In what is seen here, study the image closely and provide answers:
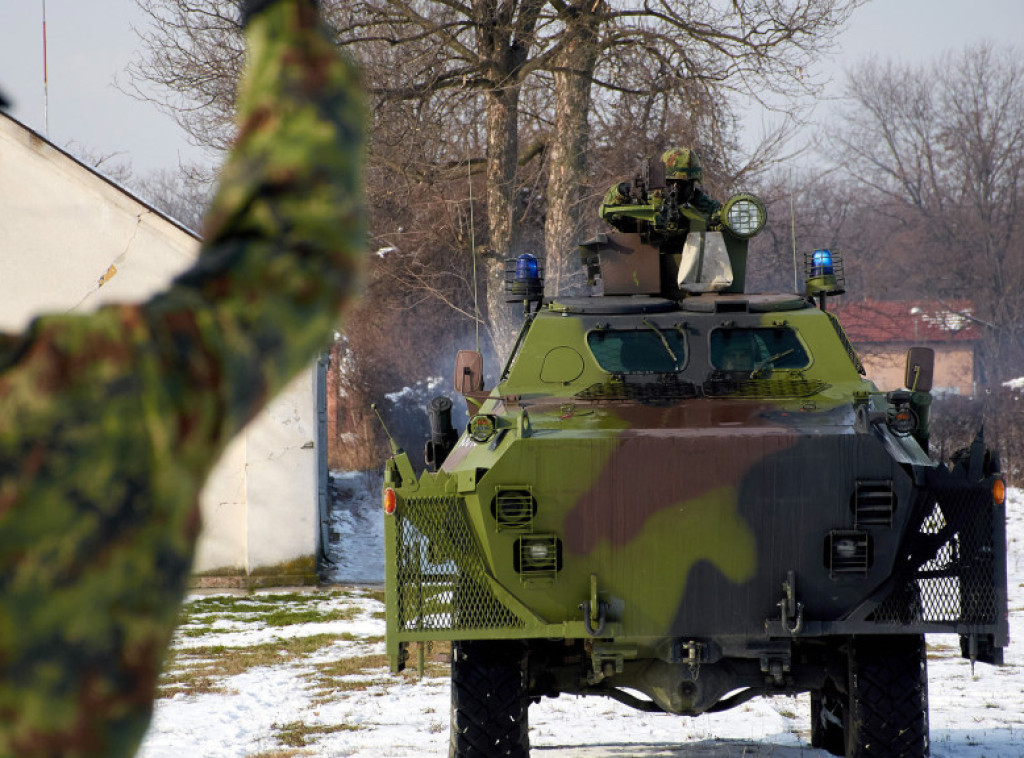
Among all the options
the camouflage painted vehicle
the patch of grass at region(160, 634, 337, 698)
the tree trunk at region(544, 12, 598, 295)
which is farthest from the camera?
the tree trunk at region(544, 12, 598, 295)

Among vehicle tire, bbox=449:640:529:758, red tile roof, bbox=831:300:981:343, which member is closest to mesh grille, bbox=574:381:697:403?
vehicle tire, bbox=449:640:529:758

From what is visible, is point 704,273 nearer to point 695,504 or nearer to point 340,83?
point 695,504

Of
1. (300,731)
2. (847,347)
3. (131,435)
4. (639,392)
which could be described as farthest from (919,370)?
(131,435)

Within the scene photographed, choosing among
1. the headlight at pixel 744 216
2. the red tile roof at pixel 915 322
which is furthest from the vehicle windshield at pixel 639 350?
the red tile roof at pixel 915 322

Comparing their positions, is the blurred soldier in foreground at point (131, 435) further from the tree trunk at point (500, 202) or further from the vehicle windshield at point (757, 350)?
the tree trunk at point (500, 202)

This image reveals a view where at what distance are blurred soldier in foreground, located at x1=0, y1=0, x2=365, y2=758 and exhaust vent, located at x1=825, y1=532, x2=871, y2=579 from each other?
448 centimetres

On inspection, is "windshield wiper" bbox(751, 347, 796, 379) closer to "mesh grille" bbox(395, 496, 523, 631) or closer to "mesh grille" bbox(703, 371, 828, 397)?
"mesh grille" bbox(703, 371, 828, 397)

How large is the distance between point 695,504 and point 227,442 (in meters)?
4.32

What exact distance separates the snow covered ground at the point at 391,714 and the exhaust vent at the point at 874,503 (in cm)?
187

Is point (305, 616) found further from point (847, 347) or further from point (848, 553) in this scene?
point (848, 553)

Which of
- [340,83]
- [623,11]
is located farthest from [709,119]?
[340,83]

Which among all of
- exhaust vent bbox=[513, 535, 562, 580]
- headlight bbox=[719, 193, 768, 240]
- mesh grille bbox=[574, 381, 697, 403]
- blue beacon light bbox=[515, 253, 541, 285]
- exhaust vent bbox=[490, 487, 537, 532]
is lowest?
exhaust vent bbox=[513, 535, 562, 580]

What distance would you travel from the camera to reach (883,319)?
43594 millimetres

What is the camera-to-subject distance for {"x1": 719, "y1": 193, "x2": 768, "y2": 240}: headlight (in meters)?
7.90
